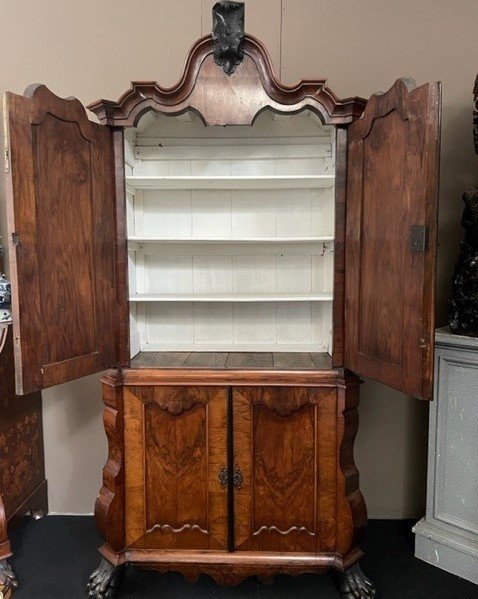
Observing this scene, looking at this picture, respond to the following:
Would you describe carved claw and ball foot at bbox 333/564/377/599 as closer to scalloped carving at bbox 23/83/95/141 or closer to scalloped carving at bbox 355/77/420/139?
scalloped carving at bbox 355/77/420/139

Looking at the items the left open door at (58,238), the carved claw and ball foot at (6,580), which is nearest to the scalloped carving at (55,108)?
the left open door at (58,238)

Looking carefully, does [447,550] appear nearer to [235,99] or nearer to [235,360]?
[235,360]

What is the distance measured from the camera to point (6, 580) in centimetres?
174

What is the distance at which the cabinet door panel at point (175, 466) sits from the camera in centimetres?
167

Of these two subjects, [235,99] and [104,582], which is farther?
[104,582]

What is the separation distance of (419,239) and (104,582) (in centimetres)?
175

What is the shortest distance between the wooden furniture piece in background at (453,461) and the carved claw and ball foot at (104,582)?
1.36 meters

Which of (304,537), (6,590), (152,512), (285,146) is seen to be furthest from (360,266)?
(6,590)

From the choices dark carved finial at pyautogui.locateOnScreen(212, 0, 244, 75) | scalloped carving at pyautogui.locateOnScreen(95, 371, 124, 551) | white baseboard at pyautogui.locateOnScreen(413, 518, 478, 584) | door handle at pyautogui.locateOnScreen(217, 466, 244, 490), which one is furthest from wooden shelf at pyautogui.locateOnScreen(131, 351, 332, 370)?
dark carved finial at pyautogui.locateOnScreen(212, 0, 244, 75)

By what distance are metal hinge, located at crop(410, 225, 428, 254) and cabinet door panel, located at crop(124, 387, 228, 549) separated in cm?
86

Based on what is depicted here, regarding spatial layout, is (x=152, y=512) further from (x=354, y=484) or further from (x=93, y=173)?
(x=93, y=173)

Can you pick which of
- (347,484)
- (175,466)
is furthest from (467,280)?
(175,466)

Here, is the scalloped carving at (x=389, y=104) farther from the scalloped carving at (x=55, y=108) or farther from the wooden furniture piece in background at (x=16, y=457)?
the wooden furniture piece in background at (x=16, y=457)

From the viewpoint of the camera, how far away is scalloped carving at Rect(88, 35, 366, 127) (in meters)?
1.52
